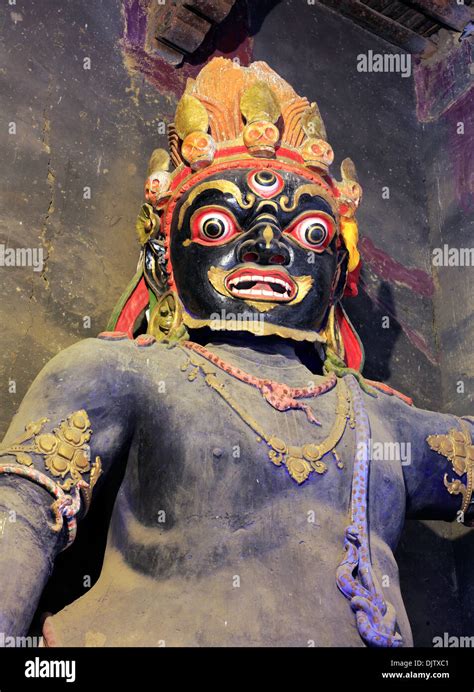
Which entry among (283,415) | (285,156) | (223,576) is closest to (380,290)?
(285,156)

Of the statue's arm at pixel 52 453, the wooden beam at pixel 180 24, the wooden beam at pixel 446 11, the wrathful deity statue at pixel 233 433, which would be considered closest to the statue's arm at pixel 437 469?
the wrathful deity statue at pixel 233 433

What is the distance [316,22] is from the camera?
5020 millimetres

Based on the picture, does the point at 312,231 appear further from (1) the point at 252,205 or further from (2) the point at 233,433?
(2) the point at 233,433

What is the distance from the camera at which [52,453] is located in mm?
2709

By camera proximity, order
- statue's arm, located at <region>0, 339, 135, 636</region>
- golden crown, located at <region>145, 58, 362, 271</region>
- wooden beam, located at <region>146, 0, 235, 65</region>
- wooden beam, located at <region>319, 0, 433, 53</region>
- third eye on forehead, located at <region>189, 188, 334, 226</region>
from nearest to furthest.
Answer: statue's arm, located at <region>0, 339, 135, 636</region> → third eye on forehead, located at <region>189, 188, 334, 226</region> → golden crown, located at <region>145, 58, 362, 271</region> → wooden beam, located at <region>146, 0, 235, 65</region> → wooden beam, located at <region>319, 0, 433, 53</region>

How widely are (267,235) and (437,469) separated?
1021 millimetres

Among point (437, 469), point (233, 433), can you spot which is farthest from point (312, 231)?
point (437, 469)

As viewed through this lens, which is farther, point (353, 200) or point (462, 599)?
point (462, 599)

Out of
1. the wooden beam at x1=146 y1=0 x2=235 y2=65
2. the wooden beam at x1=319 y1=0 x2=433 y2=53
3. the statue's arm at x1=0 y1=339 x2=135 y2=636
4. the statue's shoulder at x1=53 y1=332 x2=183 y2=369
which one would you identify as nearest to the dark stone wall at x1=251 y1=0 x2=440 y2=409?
the wooden beam at x1=319 y1=0 x2=433 y2=53

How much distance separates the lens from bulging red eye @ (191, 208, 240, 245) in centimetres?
326

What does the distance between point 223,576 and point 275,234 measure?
1169 mm

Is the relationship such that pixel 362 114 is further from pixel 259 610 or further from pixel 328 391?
pixel 259 610

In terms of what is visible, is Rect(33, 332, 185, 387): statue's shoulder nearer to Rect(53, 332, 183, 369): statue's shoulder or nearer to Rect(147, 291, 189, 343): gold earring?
Rect(53, 332, 183, 369): statue's shoulder

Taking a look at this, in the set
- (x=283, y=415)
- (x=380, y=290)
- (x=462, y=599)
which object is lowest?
(x=462, y=599)
